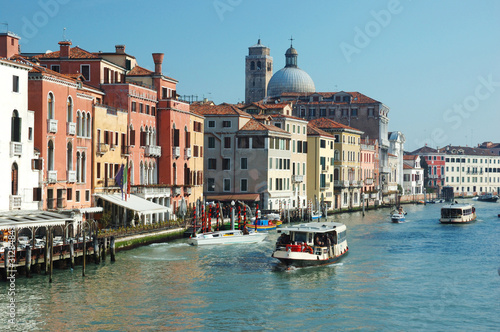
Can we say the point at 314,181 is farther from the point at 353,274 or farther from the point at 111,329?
the point at 111,329

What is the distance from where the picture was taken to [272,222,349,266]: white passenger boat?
33.1 metres

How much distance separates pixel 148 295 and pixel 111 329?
442 cm

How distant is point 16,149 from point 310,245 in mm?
11840

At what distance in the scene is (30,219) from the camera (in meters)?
29.8

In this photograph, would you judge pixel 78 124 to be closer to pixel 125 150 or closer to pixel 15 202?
pixel 125 150

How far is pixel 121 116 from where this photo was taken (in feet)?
140

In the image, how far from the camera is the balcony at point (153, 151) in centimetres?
4603

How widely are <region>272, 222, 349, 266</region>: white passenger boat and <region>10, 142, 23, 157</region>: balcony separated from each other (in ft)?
33.6

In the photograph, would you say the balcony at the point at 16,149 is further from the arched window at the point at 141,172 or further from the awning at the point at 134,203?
the arched window at the point at 141,172

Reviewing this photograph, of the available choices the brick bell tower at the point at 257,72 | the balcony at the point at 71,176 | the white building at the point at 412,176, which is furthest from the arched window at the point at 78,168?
the brick bell tower at the point at 257,72

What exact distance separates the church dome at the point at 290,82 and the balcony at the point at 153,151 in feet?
181

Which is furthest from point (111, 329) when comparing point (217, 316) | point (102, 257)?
point (102, 257)

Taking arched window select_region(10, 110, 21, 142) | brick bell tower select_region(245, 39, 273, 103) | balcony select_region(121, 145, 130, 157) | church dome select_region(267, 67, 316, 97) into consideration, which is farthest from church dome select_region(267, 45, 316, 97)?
arched window select_region(10, 110, 21, 142)

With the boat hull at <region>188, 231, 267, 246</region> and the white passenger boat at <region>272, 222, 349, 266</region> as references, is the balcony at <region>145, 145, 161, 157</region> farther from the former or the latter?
the white passenger boat at <region>272, 222, 349, 266</region>
